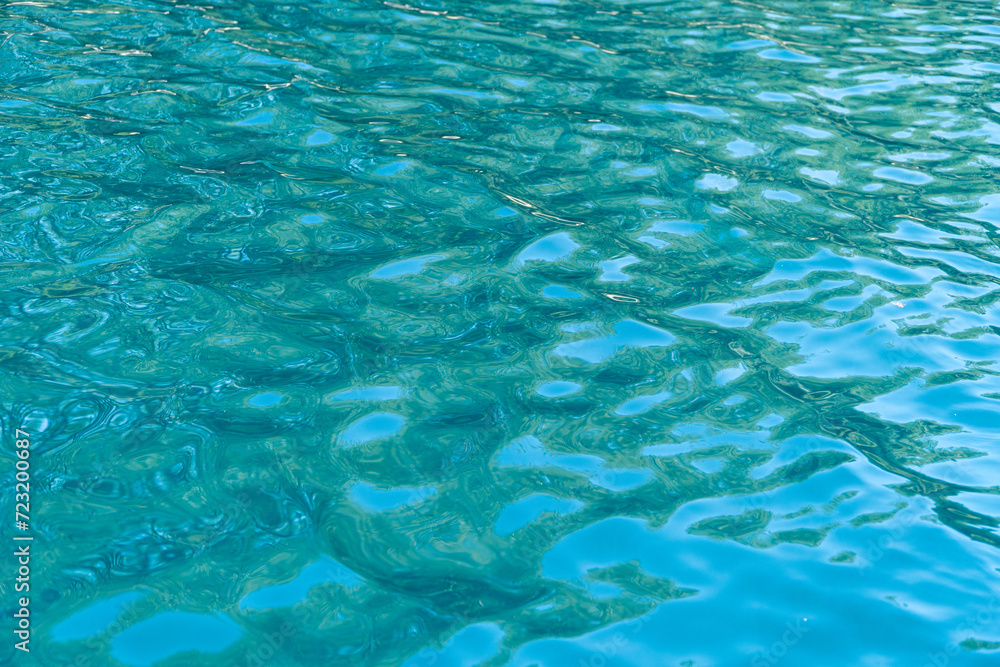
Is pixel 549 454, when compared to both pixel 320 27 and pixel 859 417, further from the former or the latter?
pixel 320 27

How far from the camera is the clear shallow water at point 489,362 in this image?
94.8 inches

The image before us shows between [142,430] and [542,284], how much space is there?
1.80 meters

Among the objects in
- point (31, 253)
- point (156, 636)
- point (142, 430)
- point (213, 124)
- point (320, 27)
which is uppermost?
point (320, 27)

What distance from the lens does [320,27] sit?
6.63 meters

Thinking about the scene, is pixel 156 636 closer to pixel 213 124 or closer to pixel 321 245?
pixel 321 245

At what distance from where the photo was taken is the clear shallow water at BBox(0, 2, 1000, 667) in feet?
7.90

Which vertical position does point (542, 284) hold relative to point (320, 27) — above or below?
below

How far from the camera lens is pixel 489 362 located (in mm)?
3332

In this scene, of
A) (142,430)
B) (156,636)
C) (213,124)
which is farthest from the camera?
(213,124)

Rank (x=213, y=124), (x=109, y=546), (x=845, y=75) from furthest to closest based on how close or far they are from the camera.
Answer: (x=845, y=75) → (x=213, y=124) → (x=109, y=546)

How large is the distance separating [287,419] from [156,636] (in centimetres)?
90

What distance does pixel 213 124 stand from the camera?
5016mm

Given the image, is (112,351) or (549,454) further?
(112,351)

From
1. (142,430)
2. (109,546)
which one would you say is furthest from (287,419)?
(109,546)
